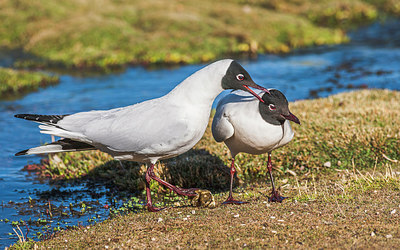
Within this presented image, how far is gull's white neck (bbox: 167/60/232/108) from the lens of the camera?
21.1 ft

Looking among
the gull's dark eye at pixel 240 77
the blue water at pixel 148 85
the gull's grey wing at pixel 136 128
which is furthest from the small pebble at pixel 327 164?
the blue water at pixel 148 85

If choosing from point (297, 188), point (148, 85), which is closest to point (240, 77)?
point (297, 188)

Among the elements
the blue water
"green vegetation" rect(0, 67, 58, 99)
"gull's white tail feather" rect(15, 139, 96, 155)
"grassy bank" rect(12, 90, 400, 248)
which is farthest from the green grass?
"green vegetation" rect(0, 67, 58, 99)

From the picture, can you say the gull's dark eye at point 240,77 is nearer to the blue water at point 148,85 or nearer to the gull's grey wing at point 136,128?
the gull's grey wing at point 136,128

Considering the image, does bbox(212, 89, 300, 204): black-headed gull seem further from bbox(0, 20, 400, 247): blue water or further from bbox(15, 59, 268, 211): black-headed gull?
bbox(0, 20, 400, 247): blue water

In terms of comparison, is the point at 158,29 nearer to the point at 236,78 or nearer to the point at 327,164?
the point at 327,164

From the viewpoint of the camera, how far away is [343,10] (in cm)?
2795

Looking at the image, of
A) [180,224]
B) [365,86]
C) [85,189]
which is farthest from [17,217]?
[365,86]

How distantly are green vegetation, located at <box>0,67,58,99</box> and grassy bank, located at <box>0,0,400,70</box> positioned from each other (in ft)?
7.84

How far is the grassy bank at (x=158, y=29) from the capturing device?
21.2m

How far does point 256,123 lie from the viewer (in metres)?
6.99

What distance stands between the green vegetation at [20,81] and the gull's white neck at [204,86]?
1172cm

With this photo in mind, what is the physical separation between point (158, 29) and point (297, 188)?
1689cm

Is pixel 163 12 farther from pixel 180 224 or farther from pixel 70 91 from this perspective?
pixel 180 224
